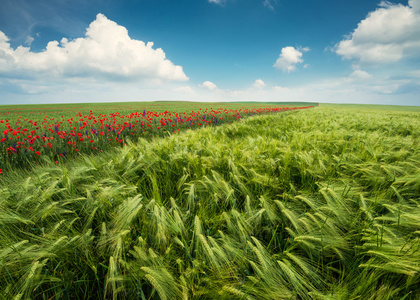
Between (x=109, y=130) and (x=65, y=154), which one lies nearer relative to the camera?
(x=65, y=154)

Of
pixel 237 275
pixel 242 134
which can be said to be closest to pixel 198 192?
pixel 237 275

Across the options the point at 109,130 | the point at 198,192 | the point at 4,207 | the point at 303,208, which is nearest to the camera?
the point at 4,207

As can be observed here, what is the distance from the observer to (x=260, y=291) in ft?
3.14

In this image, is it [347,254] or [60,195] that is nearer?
[347,254]

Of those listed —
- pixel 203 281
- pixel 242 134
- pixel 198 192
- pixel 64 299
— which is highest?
pixel 242 134

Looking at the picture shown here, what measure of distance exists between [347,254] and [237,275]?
773 millimetres

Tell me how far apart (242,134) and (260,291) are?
14.7 feet

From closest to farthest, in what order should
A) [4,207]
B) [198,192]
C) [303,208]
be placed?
[4,207]
[303,208]
[198,192]

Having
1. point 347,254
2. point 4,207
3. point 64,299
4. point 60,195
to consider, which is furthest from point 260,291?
point 4,207

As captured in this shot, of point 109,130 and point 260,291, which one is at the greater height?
point 109,130

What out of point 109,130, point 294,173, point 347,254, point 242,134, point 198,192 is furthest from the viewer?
point 109,130

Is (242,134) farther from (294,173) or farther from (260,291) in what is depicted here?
(260,291)

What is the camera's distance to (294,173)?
2291 mm

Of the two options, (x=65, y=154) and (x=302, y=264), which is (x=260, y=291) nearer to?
(x=302, y=264)
